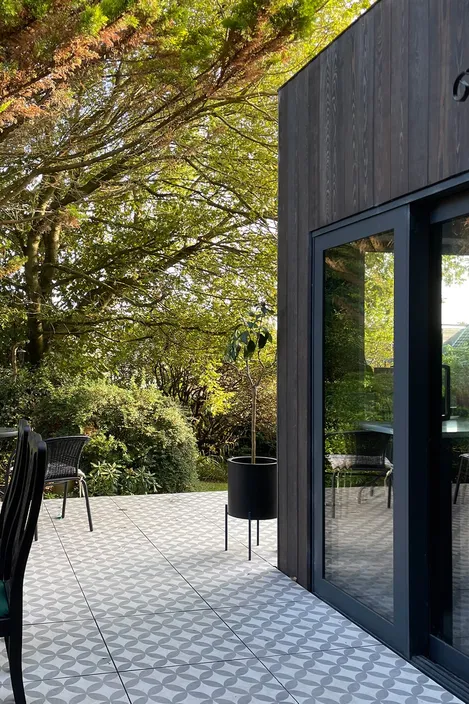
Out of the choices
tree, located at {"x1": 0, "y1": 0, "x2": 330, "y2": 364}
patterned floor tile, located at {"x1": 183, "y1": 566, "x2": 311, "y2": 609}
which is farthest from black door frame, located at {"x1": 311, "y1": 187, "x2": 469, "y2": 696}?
tree, located at {"x1": 0, "y1": 0, "x2": 330, "y2": 364}

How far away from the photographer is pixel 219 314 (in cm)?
934

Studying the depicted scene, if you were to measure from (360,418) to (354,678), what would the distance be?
124cm

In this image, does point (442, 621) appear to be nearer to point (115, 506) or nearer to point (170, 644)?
point (170, 644)

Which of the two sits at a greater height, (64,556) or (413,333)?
(413,333)

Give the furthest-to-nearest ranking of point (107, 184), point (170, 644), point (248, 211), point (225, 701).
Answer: point (248, 211) → point (107, 184) → point (170, 644) → point (225, 701)

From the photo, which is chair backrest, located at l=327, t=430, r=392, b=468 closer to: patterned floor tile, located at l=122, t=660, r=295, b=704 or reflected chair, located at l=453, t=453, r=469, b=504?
reflected chair, located at l=453, t=453, r=469, b=504

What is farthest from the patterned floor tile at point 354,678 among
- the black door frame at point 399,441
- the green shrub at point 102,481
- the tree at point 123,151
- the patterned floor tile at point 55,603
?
the green shrub at point 102,481

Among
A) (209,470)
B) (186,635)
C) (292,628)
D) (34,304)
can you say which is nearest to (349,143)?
(292,628)

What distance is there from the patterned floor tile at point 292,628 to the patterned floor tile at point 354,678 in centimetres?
9

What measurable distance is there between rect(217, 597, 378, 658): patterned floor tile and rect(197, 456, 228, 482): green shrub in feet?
19.1

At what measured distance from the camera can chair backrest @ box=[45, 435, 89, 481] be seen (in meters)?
5.36

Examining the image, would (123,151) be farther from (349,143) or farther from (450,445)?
(450,445)

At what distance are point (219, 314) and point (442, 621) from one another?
21.2 feet

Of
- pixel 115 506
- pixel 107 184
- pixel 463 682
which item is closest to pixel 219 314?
pixel 107 184
